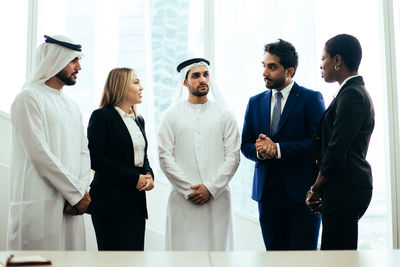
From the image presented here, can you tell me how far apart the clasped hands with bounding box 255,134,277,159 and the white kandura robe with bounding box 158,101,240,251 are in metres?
0.28

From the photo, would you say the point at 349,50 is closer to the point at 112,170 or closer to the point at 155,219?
the point at 112,170

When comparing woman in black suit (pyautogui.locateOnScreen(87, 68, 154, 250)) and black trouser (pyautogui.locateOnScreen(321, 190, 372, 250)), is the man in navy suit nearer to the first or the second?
black trouser (pyautogui.locateOnScreen(321, 190, 372, 250))

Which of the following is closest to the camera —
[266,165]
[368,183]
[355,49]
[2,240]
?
[368,183]

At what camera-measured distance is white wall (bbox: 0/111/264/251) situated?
4.43 meters

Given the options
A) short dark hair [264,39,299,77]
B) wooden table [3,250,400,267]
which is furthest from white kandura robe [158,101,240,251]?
wooden table [3,250,400,267]

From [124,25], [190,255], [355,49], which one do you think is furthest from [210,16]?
[190,255]

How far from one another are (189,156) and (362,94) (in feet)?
4.74

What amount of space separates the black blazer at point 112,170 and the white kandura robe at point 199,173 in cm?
30

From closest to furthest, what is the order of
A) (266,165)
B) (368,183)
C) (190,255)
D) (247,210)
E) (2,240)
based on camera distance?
(190,255) < (368,183) < (266,165) < (2,240) < (247,210)

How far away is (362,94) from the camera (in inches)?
107

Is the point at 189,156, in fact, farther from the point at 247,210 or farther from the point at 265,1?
the point at 265,1

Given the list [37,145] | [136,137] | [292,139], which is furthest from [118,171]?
[292,139]

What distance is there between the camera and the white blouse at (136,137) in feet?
11.4

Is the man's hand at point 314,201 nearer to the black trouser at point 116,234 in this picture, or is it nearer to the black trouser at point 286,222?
the black trouser at point 286,222
